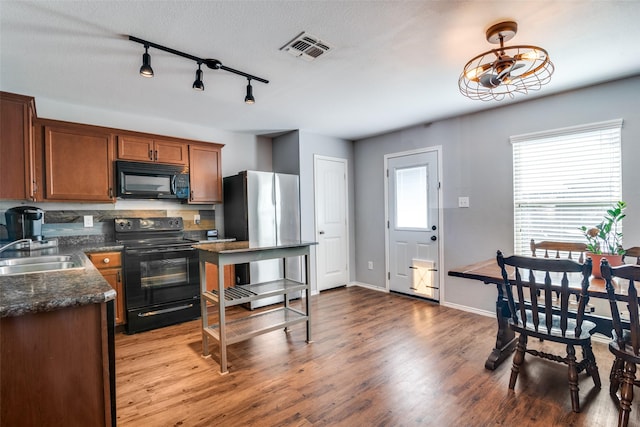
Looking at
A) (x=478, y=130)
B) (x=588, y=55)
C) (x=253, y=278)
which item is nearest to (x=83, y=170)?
(x=253, y=278)

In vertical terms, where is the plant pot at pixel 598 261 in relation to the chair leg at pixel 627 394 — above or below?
above

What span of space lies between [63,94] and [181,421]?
3177 mm

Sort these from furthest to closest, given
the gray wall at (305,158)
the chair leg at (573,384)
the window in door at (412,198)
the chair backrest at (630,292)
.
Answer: the gray wall at (305,158) < the window in door at (412,198) < the chair leg at (573,384) < the chair backrest at (630,292)

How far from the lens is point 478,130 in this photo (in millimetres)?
3637

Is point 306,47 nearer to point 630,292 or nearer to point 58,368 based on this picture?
point 58,368

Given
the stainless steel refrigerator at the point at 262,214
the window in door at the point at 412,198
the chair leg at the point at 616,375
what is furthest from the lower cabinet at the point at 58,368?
the window in door at the point at 412,198

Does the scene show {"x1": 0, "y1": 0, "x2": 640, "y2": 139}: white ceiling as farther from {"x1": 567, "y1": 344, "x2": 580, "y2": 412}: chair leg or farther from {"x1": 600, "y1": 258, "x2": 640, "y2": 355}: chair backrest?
{"x1": 567, "y1": 344, "x2": 580, "y2": 412}: chair leg

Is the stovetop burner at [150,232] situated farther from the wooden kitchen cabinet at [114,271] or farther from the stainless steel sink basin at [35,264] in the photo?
the stainless steel sink basin at [35,264]

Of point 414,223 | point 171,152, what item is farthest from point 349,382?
point 171,152

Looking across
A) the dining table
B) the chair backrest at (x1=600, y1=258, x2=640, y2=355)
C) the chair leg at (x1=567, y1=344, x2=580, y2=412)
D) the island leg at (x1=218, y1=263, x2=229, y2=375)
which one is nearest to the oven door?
the island leg at (x1=218, y1=263, x2=229, y2=375)

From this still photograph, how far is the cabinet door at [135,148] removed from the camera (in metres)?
3.37

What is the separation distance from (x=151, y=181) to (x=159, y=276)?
43.5 inches

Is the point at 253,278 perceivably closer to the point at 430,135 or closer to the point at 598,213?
the point at 430,135

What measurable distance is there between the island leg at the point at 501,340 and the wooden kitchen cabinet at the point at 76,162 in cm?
391
